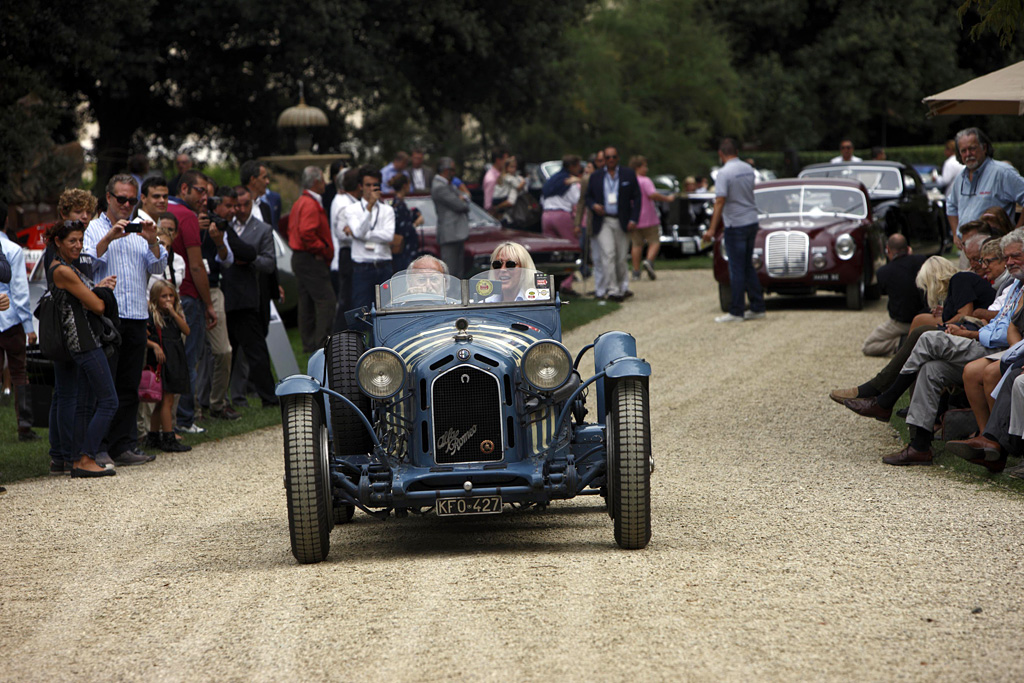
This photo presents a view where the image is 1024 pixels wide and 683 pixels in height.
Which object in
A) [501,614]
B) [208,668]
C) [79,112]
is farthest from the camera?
[79,112]

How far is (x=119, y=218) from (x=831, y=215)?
10512mm

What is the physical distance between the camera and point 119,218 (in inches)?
355

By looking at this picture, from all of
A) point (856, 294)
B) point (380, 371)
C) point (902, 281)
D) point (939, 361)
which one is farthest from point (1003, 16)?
point (856, 294)

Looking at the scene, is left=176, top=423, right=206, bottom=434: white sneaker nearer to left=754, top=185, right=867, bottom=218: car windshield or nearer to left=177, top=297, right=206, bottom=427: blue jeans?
left=177, top=297, right=206, bottom=427: blue jeans

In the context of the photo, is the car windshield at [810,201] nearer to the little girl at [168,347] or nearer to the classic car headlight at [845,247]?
the classic car headlight at [845,247]

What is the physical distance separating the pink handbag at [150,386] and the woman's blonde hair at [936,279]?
240 inches

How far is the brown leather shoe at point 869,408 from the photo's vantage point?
8.93 metres

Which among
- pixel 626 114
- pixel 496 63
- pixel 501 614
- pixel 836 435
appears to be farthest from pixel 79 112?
pixel 501 614

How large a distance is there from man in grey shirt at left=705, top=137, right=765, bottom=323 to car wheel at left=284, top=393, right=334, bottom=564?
997 centimetres

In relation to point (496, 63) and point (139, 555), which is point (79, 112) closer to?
point (496, 63)

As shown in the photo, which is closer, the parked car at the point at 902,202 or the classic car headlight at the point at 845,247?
the classic car headlight at the point at 845,247

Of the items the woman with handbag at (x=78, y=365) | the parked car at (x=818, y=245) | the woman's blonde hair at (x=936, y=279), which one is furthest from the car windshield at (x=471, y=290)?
the parked car at (x=818, y=245)

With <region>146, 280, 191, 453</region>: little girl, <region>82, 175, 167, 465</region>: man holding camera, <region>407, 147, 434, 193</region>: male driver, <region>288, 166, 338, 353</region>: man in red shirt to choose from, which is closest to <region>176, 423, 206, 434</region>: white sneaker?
<region>146, 280, 191, 453</region>: little girl

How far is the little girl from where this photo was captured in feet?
31.7
